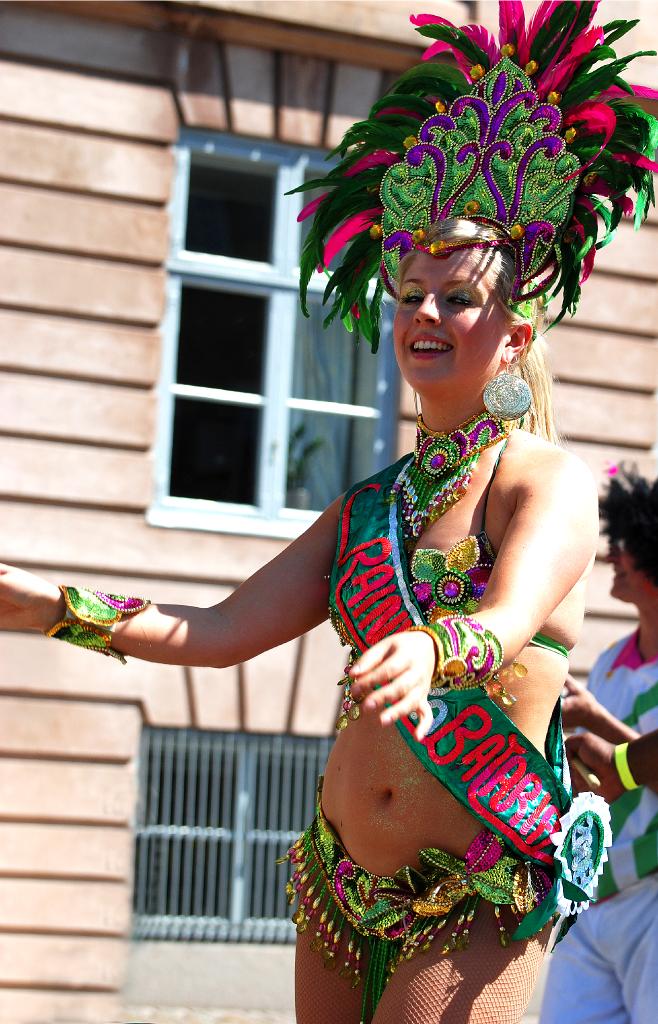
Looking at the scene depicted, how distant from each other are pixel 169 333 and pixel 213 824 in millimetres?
2877

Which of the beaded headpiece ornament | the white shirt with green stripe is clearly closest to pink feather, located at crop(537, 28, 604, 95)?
the beaded headpiece ornament

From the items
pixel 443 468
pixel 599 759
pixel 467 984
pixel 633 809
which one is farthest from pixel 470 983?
pixel 633 809

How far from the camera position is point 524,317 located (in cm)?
286

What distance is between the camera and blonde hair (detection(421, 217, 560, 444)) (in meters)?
2.85

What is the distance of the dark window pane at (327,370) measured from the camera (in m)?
9.27

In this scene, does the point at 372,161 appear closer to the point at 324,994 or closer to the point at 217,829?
the point at 324,994

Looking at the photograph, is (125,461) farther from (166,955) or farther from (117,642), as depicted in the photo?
(117,642)

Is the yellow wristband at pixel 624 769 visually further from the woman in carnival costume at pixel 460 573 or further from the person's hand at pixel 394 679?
the person's hand at pixel 394 679

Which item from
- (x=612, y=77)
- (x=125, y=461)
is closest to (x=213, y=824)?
(x=125, y=461)

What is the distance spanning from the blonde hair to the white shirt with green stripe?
188cm

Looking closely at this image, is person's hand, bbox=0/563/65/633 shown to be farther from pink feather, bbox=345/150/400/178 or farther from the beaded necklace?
pink feather, bbox=345/150/400/178

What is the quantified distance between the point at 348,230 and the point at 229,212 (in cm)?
589

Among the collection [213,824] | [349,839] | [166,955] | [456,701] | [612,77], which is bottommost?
[166,955]

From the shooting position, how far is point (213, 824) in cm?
860
